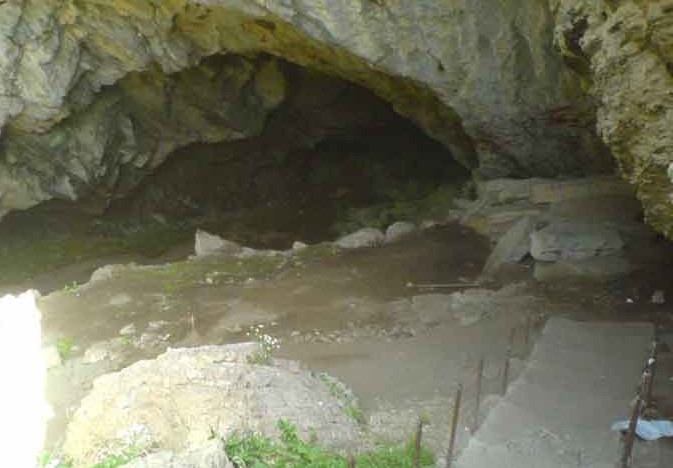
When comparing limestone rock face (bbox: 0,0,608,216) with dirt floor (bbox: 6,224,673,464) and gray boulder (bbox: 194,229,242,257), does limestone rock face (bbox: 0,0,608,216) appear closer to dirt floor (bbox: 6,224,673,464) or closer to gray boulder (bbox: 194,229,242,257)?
dirt floor (bbox: 6,224,673,464)

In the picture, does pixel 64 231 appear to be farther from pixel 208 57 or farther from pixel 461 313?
pixel 461 313

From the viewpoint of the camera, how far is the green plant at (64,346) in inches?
326

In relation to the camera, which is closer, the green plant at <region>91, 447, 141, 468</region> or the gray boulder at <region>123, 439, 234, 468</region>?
the gray boulder at <region>123, 439, 234, 468</region>

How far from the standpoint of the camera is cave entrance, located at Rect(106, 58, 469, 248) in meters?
16.7

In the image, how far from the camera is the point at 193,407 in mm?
5602

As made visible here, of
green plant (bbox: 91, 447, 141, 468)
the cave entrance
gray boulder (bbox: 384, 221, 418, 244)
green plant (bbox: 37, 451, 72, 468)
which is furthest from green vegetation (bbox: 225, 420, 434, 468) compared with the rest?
the cave entrance

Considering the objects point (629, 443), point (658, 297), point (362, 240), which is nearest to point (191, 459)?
point (629, 443)

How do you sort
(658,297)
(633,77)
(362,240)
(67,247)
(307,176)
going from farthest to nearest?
1. (307,176)
2. (67,247)
3. (362,240)
4. (658,297)
5. (633,77)

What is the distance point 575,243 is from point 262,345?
4.69 meters

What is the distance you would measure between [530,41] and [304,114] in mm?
8552

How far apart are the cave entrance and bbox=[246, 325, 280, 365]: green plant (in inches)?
276

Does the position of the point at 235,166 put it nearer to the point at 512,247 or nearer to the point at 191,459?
the point at 512,247

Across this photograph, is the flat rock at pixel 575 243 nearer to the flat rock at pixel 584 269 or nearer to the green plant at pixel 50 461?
the flat rock at pixel 584 269

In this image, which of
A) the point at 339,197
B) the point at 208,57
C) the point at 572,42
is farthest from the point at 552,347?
the point at 339,197
